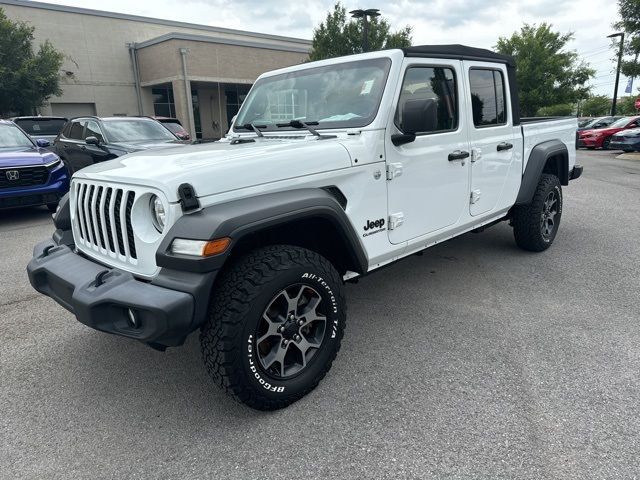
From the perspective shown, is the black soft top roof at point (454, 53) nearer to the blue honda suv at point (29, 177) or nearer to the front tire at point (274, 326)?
the front tire at point (274, 326)

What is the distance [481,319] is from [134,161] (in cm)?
269

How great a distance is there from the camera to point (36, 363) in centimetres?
310

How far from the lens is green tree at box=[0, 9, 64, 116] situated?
62.9ft

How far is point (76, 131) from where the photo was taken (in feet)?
31.0

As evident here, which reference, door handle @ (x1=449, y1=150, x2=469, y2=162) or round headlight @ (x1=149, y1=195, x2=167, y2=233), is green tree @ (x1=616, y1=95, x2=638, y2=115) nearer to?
door handle @ (x1=449, y1=150, x2=469, y2=162)

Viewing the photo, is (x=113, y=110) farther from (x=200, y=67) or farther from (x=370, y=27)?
→ (x=370, y=27)

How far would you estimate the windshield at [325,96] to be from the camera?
3100 mm

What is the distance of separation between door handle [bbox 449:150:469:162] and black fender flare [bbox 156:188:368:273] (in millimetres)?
1287

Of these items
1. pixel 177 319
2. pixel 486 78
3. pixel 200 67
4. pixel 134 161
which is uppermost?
pixel 200 67

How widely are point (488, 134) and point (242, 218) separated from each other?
262 centimetres

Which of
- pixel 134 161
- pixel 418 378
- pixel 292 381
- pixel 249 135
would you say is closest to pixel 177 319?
pixel 292 381

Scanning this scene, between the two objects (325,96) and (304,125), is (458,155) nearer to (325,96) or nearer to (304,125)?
(325,96)

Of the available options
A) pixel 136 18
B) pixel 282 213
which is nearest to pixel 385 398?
pixel 282 213

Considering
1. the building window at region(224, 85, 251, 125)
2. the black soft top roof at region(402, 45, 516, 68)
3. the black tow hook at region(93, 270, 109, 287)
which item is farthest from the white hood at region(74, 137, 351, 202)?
the building window at region(224, 85, 251, 125)
